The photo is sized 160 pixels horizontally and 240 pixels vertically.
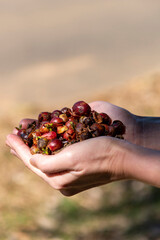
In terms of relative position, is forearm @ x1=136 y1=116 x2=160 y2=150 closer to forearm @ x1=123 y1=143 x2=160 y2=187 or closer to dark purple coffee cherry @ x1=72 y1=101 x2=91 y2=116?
dark purple coffee cherry @ x1=72 y1=101 x2=91 y2=116

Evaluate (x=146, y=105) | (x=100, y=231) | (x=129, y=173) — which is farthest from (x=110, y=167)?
(x=146, y=105)

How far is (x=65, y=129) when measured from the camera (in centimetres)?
187

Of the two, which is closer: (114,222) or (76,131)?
(76,131)

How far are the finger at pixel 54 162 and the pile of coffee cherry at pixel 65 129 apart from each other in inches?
3.7

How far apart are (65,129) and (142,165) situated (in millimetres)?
461

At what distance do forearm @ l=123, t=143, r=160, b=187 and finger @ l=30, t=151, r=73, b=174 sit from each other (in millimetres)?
233

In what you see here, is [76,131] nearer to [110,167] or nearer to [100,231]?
[110,167]

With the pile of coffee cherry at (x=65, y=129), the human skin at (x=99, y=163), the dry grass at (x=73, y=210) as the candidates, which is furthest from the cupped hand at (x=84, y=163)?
the dry grass at (x=73, y=210)

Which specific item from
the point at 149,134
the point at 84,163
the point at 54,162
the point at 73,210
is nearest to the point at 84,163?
the point at 84,163

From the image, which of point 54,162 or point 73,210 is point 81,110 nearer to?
point 54,162

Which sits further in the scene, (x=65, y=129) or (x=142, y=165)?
(x=65, y=129)

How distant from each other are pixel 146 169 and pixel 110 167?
0.48 ft

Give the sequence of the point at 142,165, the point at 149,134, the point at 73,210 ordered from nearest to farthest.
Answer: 1. the point at 142,165
2. the point at 149,134
3. the point at 73,210

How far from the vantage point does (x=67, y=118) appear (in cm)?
196
